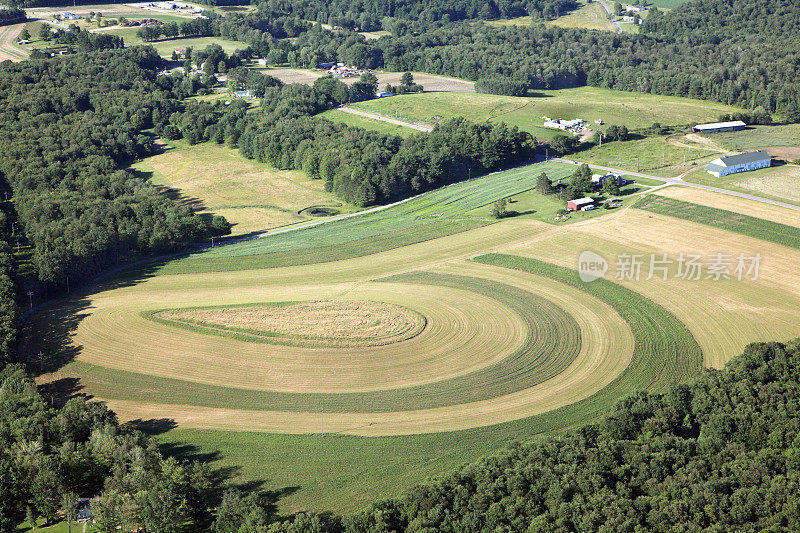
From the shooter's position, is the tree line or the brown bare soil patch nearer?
the brown bare soil patch

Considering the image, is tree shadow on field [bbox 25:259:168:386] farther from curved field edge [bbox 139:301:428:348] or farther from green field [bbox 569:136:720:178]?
green field [bbox 569:136:720:178]

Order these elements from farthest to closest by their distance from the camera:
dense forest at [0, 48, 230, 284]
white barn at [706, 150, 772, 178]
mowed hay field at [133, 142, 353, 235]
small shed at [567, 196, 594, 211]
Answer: white barn at [706, 150, 772, 178], mowed hay field at [133, 142, 353, 235], small shed at [567, 196, 594, 211], dense forest at [0, 48, 230, 284]

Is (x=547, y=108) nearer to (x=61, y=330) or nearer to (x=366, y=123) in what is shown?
(x=366, y=123)

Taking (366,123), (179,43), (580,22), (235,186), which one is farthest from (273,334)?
(580,22)

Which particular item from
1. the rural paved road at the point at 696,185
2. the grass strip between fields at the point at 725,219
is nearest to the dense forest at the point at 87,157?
the grass strip between fields at the point at 725,219

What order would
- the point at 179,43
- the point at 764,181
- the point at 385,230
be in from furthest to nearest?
1. the point at 179,43
2. the point at 764,181
3. the point at 385,230

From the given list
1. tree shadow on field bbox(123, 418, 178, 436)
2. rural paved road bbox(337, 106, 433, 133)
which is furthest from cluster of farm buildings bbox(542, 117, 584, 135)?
tree shadow on field bbox(123, 418, 178, 436)

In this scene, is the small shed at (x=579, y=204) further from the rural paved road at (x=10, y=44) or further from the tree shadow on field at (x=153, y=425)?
the rural paved road at (x=10, y=44)
